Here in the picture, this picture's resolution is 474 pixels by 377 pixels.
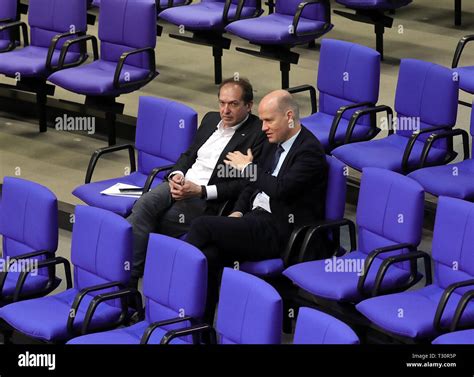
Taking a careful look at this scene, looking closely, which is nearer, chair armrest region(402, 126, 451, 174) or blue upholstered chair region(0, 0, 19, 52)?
chair armrest region(402, 126, 451, 174)

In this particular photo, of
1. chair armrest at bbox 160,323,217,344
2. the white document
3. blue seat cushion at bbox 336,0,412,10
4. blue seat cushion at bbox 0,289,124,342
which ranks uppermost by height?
blue seat cushion at bbox 336,0,412,10

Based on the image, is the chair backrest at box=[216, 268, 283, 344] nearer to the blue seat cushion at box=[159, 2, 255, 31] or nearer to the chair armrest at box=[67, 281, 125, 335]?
the chair armrest at box=[67, 281, 125, 335]

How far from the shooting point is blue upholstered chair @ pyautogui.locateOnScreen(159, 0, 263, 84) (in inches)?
318

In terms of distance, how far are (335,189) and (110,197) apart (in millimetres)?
1300

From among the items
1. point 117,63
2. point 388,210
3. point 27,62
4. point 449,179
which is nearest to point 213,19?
point 117,63

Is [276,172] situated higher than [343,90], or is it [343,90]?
[343,90]

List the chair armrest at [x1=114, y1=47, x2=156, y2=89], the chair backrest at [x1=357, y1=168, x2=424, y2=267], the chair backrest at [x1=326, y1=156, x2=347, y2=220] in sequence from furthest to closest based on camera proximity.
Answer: the chair armrest at [x1=114, y1=47, x2=156, y2=89], the chair backrest at [x1=326, y1=156, x2=347, y2=220], the chair backrest at [x1=357, y1=168, x2=424, y2=267]

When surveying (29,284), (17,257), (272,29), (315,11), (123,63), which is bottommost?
(29,284)

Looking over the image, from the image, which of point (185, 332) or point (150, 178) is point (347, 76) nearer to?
point (150, 178)

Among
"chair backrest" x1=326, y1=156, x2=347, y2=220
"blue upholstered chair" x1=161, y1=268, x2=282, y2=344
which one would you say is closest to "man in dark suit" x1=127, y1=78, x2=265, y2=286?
"chair backrest" x1=326, y1=156, x2=347, y2=220

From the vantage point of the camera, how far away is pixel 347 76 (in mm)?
6859

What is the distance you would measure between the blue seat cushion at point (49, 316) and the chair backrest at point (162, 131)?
1.16m

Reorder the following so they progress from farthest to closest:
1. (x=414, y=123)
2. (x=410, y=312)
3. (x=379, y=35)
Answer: (x=379, y=35)
(x=414, y=123)
(x=410, y=312)

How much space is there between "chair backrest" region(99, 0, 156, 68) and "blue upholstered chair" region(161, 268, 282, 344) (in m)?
2.96
